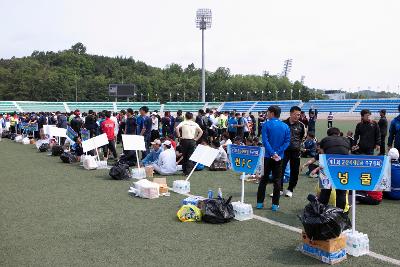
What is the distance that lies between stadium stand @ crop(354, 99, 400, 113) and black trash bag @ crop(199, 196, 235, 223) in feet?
138

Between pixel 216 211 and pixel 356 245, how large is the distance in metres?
2.17

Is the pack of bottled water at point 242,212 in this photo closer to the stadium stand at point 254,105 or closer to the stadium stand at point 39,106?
the stadium stand at point 254,105

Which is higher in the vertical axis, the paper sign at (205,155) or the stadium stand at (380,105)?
the stadium stand at (380,105)

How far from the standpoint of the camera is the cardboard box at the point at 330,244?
4.59 meters

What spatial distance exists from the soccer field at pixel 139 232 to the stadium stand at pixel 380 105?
3990cm

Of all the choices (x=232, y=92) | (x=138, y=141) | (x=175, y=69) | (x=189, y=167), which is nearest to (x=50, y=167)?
(x=138, y=141)

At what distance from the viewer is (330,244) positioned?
458cm

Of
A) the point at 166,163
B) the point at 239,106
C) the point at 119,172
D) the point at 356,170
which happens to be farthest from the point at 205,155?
the point at 239,106

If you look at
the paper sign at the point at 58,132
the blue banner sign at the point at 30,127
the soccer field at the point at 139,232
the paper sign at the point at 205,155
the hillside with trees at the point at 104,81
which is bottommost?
the soccer field at the point at 139,232

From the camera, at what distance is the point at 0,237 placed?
18.1 ft

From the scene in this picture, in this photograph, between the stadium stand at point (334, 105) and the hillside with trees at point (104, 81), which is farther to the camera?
the hillside with trees at point (104, 81)

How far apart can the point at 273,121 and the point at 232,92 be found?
317 feet

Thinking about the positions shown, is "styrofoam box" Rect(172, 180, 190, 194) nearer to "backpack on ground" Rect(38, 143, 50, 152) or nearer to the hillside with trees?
"backpack on ground" Rect(38, 143, 50, 152)

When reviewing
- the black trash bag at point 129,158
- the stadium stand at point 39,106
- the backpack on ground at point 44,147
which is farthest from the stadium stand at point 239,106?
the black trash bag at point 129,158
